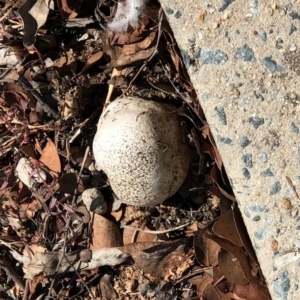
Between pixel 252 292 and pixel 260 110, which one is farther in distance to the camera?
pixel 252 292

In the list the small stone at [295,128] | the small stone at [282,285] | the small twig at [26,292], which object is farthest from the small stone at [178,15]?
the small twig at [26,292]

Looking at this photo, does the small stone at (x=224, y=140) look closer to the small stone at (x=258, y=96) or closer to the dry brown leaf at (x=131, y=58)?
the small stone at (x=258, y=96)

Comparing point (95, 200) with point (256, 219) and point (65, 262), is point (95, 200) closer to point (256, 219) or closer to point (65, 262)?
point (65, 262)

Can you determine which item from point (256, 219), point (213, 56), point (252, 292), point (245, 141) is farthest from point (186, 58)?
point (252, 292)

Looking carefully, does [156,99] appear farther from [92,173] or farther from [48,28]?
[48,28]

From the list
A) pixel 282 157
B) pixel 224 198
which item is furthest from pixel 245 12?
pixel 224 198

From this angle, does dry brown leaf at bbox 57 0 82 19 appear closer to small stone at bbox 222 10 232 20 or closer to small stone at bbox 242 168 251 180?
small stone at bbox 222 10 232 20

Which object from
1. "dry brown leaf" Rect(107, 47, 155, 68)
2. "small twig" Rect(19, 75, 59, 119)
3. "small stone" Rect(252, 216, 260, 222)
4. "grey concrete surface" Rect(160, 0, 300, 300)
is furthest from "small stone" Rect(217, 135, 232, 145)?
"small twig" Rect(19, 75, 59, 119)

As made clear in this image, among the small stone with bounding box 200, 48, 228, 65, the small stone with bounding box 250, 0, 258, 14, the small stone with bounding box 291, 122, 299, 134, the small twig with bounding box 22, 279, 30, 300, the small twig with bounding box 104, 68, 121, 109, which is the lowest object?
the small twig with bounding box 22, 279, 30, 300
